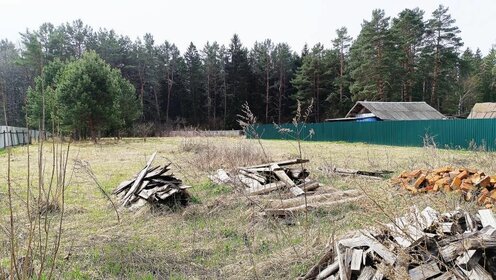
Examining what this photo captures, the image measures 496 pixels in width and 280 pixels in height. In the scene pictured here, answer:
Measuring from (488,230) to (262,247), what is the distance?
2.30m

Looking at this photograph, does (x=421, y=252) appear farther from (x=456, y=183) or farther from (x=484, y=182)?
(x=456, y=183)

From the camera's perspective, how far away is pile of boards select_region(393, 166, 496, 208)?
568 cm

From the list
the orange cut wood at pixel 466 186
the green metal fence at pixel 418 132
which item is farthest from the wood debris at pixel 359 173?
the green metal fence at pixel 418 132

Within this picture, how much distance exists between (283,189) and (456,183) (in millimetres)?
2991

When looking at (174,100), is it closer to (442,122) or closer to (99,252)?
(442,122)

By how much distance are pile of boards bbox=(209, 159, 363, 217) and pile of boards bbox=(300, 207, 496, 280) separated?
187cm

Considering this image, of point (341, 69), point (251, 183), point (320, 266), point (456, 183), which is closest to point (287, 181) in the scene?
point (251, 183)

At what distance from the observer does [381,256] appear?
2869 millimetres

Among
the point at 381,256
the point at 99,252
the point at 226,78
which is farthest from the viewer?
the point at 226,78

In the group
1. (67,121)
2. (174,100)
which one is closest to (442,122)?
(67,121)

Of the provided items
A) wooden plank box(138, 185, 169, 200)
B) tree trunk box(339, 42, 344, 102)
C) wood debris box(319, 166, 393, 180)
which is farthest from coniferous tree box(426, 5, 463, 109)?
wooden plank box(138, 185, 169, 200)

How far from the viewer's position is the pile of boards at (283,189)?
224 inches

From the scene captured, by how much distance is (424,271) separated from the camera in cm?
264

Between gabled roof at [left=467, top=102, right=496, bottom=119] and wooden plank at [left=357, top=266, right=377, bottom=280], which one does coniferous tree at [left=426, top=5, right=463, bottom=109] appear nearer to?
gabled roof at [left=467, top=102, right=496, bottom=119]
